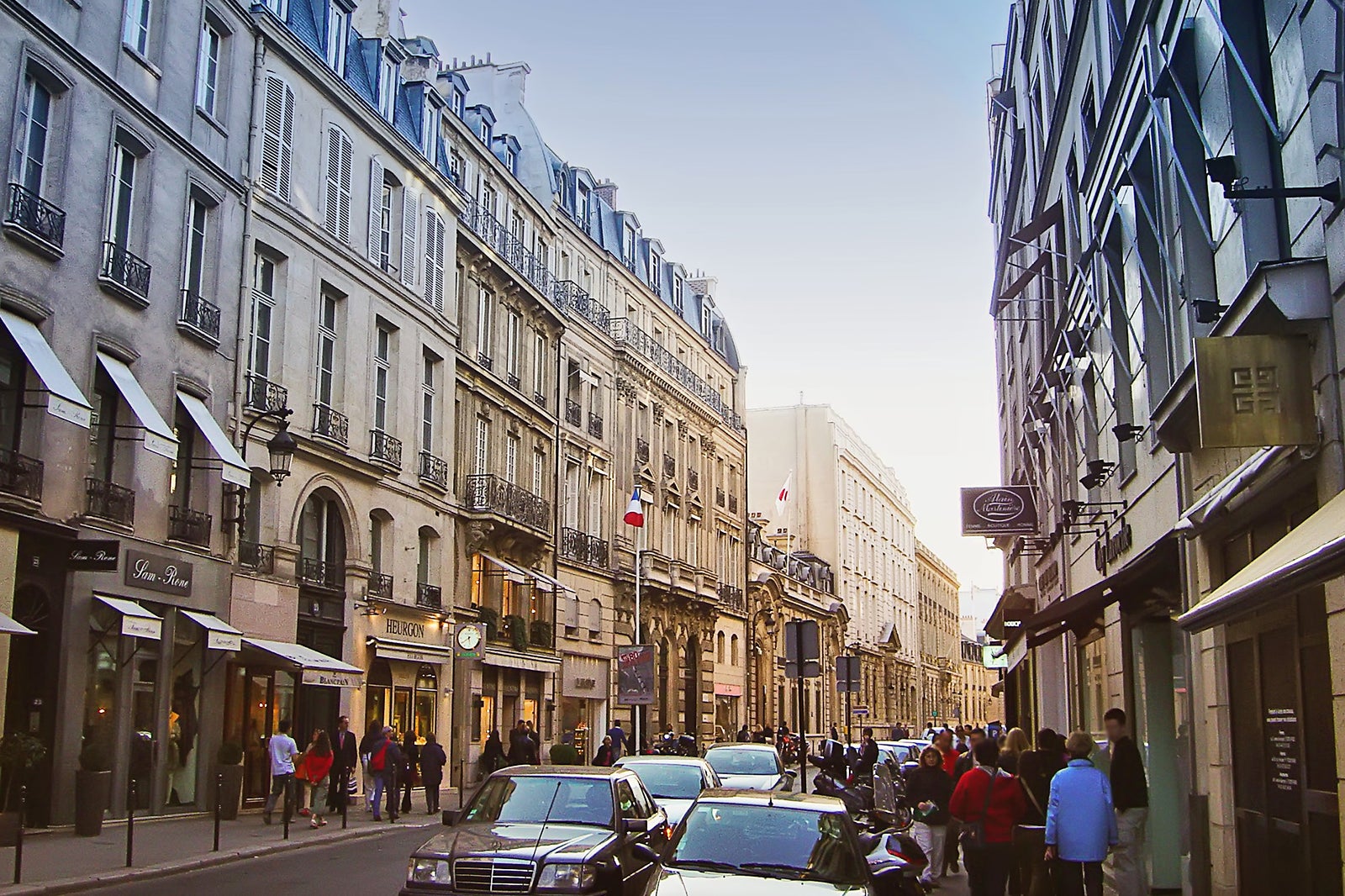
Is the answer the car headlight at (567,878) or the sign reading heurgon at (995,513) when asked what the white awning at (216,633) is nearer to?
the sign reading heurgon at (995,513)

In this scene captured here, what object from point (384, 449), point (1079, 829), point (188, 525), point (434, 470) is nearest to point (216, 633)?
point (188, 525)

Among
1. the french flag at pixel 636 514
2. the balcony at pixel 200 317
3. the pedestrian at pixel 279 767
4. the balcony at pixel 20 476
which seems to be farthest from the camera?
the french flag at pixel 636 514

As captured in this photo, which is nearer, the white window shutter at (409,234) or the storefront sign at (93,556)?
the storefront sign at (93,556)

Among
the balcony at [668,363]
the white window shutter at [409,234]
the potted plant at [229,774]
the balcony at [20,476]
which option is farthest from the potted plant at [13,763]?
the balcony at [668,363]

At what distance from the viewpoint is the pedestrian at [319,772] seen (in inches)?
880

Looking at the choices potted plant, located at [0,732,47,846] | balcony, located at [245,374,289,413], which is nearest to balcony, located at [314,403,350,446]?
balcony, located at [245,374,289,413]

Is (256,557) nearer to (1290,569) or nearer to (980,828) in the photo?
(980,828)

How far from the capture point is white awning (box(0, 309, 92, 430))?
18328mm

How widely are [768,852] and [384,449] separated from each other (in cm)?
2324

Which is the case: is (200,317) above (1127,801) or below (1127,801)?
above

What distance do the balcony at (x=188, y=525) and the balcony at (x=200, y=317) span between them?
10.4 ft

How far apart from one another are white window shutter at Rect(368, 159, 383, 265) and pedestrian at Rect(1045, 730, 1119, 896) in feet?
78.6

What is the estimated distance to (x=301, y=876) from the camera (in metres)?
15.8

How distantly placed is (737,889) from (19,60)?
55.3 ft
